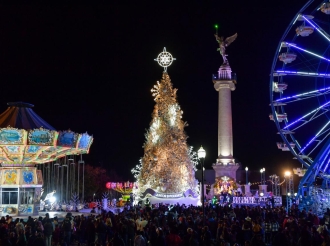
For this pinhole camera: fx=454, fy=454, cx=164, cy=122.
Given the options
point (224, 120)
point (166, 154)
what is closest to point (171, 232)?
point (166, 154)

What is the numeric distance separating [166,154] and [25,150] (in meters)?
11.7

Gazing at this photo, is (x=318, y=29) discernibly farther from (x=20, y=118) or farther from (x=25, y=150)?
(x=25, y=150)

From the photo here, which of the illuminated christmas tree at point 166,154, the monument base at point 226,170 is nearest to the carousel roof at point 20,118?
the illuminated christmas tree at point 166,154

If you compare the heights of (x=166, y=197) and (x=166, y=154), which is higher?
(x=166, y=154)

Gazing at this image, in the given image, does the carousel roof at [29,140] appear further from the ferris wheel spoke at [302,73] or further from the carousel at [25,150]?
the ferris wheel spoke at [302,73]

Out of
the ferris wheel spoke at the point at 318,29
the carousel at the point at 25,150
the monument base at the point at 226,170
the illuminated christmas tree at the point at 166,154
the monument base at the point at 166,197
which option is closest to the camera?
the ferris wheel spoke at the point at 318,29

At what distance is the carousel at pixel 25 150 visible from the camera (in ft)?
84.2

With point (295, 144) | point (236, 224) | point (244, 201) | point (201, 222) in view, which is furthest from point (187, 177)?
point (236, 224)

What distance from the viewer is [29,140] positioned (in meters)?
25.7

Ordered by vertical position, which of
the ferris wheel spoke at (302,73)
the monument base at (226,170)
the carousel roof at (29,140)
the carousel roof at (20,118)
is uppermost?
the ferris wheel spoke at (302,73)

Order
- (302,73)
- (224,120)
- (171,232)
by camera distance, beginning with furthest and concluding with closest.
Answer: (224,120)
(302,73)
(171,232)

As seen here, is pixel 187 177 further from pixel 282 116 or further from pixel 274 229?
pixel 274 229

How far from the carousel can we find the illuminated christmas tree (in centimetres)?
748

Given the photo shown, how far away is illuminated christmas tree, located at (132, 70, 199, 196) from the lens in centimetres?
3512
